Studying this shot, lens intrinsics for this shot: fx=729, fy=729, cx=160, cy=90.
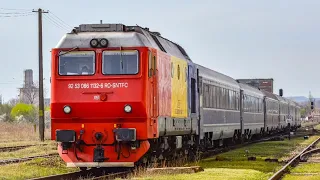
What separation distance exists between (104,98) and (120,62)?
1021 millimetres

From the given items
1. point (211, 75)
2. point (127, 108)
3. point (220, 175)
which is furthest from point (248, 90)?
point (127, 108)

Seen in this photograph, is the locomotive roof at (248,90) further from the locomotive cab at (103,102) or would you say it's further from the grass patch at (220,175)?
the locomotive cab at (103,102)

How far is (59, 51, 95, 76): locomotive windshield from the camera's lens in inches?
738

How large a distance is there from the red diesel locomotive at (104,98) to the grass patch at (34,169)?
1.66m

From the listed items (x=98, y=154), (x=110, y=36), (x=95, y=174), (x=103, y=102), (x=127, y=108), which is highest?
(x=110, y=36)

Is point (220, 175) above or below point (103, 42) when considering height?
below

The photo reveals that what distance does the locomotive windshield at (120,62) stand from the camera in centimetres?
1852

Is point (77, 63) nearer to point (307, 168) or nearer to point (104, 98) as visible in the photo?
point (104, 98)

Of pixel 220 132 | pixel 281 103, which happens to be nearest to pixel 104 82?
pixel 220 132

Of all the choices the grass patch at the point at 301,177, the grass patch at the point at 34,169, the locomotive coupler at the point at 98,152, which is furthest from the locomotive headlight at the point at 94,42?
the grass patch at the point at 301,177

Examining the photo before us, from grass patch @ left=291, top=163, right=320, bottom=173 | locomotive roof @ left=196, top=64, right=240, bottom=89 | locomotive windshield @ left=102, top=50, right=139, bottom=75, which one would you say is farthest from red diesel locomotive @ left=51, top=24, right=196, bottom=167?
locomotive roof @ left=196, top=64, right=240, bottom=89

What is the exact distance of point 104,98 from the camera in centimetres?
1841

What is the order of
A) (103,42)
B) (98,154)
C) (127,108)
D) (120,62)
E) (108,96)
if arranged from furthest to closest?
(103,42) → (120,62) → (108,96) → (127,108) → (98,154)

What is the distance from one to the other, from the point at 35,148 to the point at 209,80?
896cm
